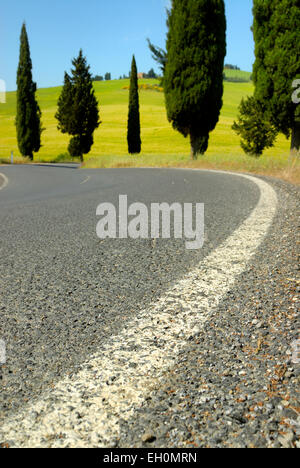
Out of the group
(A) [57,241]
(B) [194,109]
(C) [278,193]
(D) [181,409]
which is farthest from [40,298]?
(B) [194,109]

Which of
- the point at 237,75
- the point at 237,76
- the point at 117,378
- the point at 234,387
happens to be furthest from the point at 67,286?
the point at 237,75

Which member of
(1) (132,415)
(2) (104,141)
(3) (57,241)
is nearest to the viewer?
(1) (132,415)

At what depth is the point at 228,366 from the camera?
1.29 m

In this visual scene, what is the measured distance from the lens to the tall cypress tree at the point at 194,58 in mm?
20062

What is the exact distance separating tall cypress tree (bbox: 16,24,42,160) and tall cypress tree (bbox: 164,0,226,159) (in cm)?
1654

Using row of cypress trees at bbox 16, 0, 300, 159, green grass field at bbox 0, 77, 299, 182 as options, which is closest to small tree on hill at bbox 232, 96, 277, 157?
row of cypress trees at bbox 16, 0, 300, 159

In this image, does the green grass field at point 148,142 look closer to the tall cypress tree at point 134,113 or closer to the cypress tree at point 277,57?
the tall cypress tree at point 134,113

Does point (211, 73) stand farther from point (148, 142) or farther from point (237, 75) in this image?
point (237, 75)

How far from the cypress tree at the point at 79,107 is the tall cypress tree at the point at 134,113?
3.30m

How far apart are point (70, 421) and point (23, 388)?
245 mm

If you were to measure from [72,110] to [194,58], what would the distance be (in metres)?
17.7

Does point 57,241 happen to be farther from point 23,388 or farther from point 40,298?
point 23,388

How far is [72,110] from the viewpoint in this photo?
116 ft

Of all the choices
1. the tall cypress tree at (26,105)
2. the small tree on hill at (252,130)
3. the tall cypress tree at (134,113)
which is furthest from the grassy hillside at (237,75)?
the small tree on hill at (252,130)
